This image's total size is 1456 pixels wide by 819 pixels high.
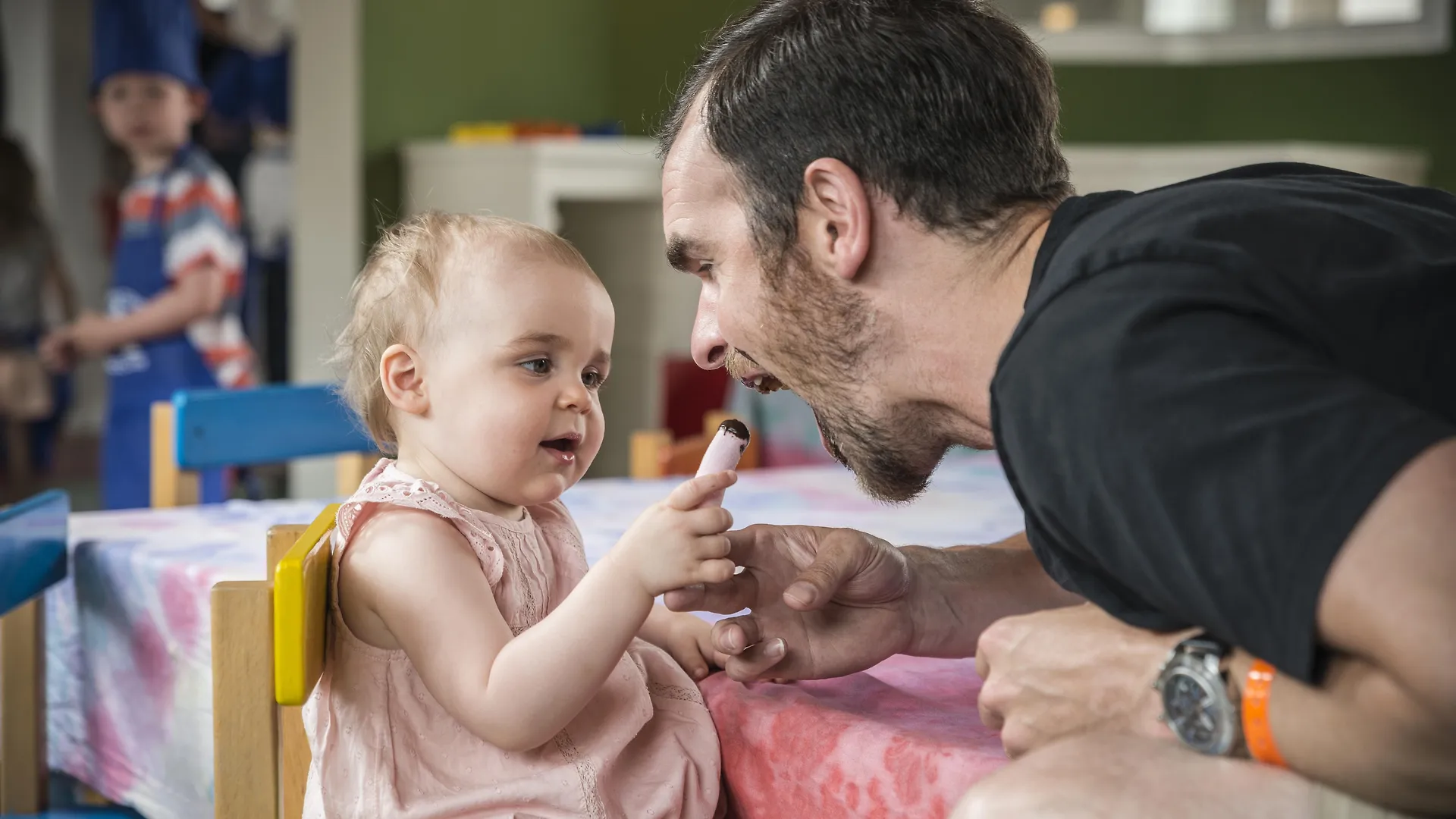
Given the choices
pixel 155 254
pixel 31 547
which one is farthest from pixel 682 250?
pixel 155 254

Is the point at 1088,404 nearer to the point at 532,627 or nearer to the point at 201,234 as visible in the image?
the point at 532,627

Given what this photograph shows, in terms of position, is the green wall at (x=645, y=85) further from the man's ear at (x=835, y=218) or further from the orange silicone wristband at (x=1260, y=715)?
the orange silicone wristband at (x=1260, y=715)

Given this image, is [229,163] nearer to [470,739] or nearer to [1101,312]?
[470,739]

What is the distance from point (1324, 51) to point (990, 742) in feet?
11.7

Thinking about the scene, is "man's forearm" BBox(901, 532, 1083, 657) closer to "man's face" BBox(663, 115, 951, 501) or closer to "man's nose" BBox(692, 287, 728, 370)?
"man's face" BBox(663, 115, 951, 501)

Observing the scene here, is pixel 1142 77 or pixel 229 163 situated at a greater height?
pixel 1142 77

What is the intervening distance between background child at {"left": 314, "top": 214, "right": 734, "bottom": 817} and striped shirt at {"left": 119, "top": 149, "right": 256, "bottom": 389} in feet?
7.51

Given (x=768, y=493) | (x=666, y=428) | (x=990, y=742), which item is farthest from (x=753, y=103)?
(x=666, y=428)

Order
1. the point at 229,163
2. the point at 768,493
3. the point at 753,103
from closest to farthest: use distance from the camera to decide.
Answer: the point at 753,103, the point at 768,493, the point at 229,163

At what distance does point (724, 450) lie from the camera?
0.96m

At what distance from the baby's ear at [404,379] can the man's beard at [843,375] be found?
256 millimetres

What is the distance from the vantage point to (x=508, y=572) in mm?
990

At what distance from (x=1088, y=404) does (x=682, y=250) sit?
0.46 metres

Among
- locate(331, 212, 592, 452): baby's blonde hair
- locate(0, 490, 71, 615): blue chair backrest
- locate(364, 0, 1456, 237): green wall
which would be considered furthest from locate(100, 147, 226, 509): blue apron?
locate(331, 212, 592, 452): baby's blonde hair
